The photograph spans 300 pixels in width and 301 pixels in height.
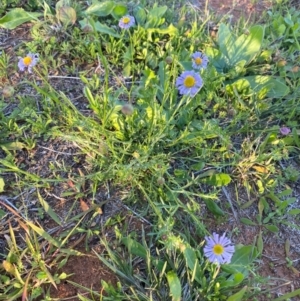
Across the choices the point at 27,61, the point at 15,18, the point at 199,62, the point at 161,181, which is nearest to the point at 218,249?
the point at 161,181

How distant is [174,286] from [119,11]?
1125 mm

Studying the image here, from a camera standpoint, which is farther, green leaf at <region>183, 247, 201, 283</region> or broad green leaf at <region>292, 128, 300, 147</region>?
broad green leaf at <region>292, 128, 300, 147</region>

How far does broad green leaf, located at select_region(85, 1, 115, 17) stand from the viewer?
1790 mm

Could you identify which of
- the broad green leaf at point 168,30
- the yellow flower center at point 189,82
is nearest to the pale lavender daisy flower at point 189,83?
the yellow flower center at point 189,82

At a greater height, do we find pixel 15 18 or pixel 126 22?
pixel 126 22

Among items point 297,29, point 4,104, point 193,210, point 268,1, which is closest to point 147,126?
point 193,210

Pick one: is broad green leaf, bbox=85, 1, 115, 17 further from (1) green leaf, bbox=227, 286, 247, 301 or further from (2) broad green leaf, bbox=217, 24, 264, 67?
(1) green leaf, bbox=227, 286, 247, 301

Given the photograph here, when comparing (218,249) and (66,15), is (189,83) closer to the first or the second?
(218,249)

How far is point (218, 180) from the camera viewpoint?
4.75 feet

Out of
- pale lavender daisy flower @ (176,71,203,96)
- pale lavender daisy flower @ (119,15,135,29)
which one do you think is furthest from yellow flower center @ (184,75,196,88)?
pale lavender daisy flower @ (119,15,135,29)

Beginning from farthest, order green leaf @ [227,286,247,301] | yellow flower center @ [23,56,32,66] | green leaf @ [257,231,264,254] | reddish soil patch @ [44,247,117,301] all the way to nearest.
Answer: yellow flower center @ [23,56,32,66] → green leaf @ [257,231,264,254] → reddish soil patch @ [44,247,117,301] → green leaf @ [227,286,247,301]

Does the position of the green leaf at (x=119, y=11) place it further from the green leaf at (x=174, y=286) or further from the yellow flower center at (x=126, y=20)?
the green leaf at (x=174, y=286)

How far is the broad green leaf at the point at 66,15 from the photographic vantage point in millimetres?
1771

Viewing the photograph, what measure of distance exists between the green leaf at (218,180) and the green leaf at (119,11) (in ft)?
2.56
